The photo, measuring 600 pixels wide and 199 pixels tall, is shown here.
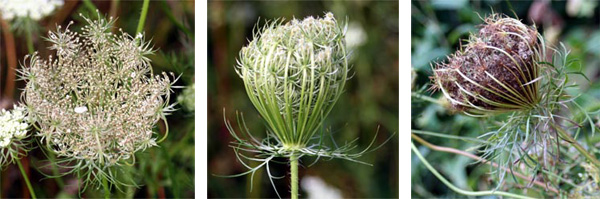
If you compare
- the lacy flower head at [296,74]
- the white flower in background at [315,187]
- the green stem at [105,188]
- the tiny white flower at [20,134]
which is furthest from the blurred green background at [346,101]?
the tiny white flower at [20,134]

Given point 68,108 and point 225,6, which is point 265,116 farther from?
point 68,108

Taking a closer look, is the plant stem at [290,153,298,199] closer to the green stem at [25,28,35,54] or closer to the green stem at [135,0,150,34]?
the green stem at [135,0,150,34]

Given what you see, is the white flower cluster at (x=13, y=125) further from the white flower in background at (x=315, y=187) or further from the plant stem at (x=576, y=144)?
the plant stem at (x=576, y=144)

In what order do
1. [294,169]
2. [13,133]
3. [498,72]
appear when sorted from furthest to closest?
1. [13,133]
2. [294,169]
3. [498,72]

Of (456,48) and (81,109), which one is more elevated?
(456,48)

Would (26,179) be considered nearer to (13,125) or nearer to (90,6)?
(13,125)

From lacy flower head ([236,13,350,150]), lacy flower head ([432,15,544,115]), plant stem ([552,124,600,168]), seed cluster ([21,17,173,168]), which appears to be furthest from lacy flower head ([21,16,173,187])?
plant stem ([552,124,600,168])

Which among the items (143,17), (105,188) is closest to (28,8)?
(143,17)
